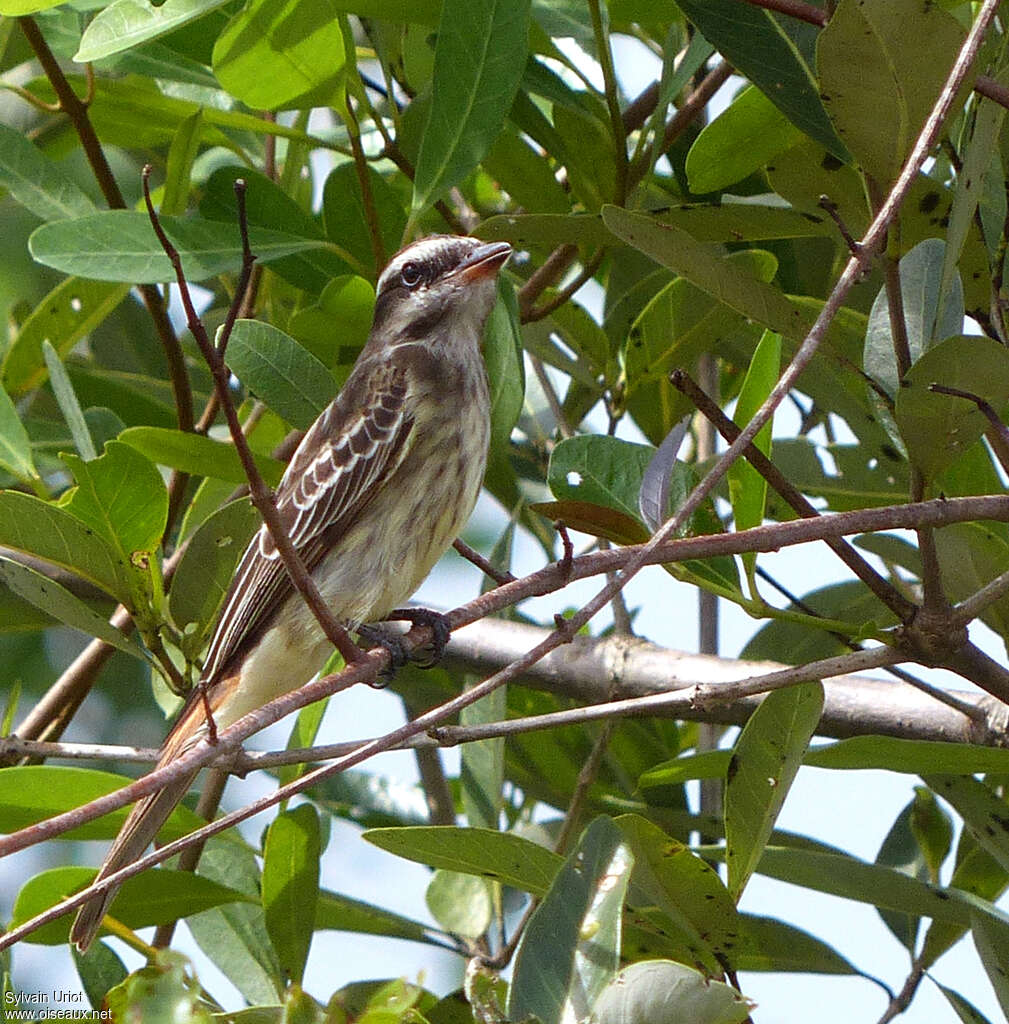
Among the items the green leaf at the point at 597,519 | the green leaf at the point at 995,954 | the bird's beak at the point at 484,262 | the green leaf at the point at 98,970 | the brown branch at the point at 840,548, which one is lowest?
the green leaf at the point at 98,970

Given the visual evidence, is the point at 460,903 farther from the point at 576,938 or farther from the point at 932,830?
the point at 576,938

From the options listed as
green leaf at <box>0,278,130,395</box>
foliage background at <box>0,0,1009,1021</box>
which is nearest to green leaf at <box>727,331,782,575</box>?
foliage background at <box>0,0,1009,1021</box>

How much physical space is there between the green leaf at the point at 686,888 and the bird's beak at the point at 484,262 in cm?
152

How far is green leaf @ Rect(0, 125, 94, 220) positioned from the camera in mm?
3143

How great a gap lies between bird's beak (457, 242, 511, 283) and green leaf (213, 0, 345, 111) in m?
0.62

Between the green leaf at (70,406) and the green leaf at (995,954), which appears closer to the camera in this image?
the green leaf at (995,954)

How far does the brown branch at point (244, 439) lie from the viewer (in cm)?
173

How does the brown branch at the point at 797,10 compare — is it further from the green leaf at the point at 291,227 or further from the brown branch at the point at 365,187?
the green leaf at the point at 291,227

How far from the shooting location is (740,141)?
8.55ft

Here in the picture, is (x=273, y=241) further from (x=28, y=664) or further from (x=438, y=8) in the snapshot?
(x=28, y=664)

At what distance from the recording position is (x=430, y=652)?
319cm

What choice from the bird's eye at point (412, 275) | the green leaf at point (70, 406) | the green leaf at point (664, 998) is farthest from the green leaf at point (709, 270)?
the bird's eye at point (412, 275)

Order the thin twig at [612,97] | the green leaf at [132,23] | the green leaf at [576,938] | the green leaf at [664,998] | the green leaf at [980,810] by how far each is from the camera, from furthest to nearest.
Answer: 1. the thin twig at [612,97]
2. the green leaf at [980,810]
3. the green leaf at [132,23]
4. the green leaf at [576,938]
5. the green leaf at [664,998]

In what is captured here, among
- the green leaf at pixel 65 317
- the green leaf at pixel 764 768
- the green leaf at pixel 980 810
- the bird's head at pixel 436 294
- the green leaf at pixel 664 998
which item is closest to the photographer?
the green leaf at pixel 664 998
